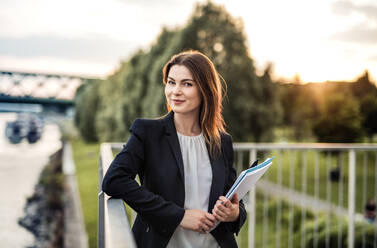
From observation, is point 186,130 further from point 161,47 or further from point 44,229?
point 44,229

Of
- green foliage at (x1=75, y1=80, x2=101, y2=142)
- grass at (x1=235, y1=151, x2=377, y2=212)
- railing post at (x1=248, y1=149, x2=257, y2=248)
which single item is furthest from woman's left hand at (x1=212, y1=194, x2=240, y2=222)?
green foliage at (x1=75, y1=80, x2=101, y2=142)

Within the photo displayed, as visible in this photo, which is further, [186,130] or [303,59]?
[303,59]

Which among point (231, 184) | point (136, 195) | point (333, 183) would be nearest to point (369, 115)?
point (333, 183)

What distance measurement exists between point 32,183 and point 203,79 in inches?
1230

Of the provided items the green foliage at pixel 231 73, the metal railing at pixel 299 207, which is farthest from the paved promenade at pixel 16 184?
the metal railing at pixel 299 207

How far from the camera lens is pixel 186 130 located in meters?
1.90

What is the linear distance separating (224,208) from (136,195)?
359 millimetres

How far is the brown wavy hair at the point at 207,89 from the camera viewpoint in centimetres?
179

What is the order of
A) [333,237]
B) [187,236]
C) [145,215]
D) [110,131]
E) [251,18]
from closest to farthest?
[145,215] < [187,236] < [333,237] < [251,18] < [110,131]

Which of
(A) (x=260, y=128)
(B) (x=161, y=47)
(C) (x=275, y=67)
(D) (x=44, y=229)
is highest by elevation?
(B) (x=161, y=47)

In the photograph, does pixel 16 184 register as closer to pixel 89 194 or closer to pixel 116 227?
pixel 89 194

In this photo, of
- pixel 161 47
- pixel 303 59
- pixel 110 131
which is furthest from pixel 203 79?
pixel 110 131

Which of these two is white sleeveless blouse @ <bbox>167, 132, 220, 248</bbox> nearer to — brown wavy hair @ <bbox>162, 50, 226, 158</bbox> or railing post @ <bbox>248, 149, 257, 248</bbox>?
brown wavy hair @ <bbox>162, 50, 226, 158</bbox>

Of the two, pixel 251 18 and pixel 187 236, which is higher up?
pixel 251 18
